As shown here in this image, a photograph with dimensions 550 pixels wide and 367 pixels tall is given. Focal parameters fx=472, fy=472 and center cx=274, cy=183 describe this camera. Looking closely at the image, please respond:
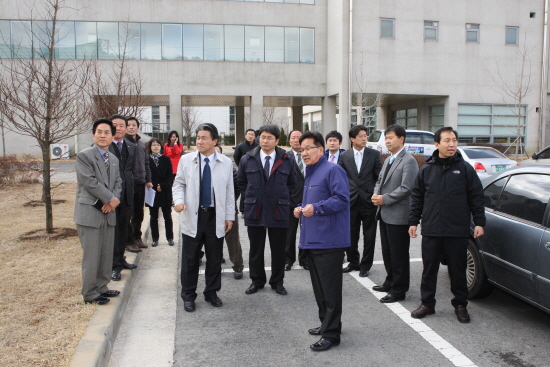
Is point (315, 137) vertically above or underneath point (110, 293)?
above

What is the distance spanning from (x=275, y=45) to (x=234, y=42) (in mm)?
2685

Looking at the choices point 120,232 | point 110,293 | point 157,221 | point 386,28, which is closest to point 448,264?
point 110,293

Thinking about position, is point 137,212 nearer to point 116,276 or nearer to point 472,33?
point 116,276

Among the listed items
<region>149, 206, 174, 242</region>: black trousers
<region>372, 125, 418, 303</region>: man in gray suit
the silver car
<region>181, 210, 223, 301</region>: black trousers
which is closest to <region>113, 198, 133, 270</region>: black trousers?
<region>181, 210, 223, 301</region>: black trousers

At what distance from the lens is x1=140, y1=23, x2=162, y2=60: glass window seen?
29.8m

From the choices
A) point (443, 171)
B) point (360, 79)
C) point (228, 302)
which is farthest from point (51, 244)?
point (360, 79)

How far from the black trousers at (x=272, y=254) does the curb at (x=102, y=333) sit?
5.15 feet

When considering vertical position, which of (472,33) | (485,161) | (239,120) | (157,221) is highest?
(472,33)

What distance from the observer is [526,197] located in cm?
479

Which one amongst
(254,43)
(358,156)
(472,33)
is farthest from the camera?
(254,43)

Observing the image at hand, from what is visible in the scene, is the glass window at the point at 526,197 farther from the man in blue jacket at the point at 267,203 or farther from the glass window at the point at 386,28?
the glass window at the point at 386,28

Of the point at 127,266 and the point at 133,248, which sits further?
the point at 133,248

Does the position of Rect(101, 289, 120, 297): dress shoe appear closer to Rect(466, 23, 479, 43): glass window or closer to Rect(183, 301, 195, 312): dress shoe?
Rect(183, 301, 195, 312): dress shoe

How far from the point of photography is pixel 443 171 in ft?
15.8
